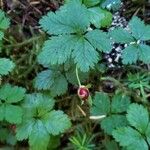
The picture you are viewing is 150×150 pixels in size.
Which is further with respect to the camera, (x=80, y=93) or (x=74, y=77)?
(x=74, y=77)

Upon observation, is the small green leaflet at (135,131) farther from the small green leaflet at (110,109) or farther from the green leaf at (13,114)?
the green leaf at (13,114)

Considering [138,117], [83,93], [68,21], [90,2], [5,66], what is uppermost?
[90,2]

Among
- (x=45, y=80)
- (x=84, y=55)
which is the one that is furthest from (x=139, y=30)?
(x=45, y=80)

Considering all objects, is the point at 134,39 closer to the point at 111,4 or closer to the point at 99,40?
the point at 99,40

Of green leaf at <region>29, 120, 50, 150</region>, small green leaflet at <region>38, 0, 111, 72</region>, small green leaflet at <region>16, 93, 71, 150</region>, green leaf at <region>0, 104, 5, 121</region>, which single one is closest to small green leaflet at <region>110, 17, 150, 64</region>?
small green leaflet at <region>38, 0, 111, 72</region>

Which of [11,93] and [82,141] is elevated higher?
[11,93]

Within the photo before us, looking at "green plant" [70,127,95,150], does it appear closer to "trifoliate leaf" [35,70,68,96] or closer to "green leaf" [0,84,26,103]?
"trifoliate leaf" [35,70,68,96]

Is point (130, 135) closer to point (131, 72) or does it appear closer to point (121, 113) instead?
point (121, 113)

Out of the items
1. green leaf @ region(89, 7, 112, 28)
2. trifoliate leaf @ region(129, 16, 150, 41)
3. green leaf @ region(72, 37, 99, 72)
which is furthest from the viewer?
green leaf @ region(89, 7, 112, 28)
